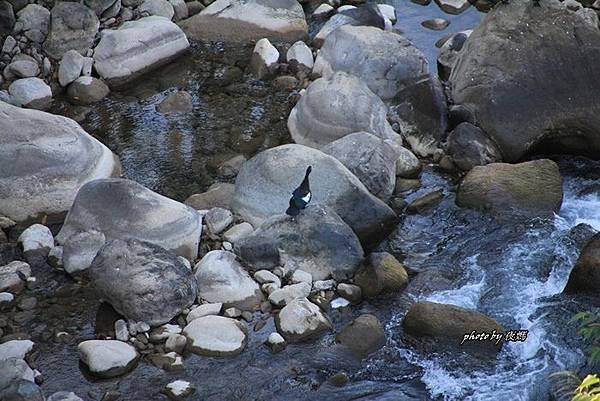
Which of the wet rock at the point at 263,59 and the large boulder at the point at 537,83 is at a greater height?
the large boulder at the point at 537,83

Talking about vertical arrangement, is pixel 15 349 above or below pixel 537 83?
below

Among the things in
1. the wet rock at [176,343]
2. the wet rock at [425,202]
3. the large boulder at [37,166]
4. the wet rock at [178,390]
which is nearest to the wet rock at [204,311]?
the wet rock at [176,343]

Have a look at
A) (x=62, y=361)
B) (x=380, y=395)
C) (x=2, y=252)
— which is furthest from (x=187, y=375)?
(x=2, y=252)

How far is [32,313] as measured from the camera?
762 centimetres

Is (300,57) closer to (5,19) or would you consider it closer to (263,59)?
(263,59)

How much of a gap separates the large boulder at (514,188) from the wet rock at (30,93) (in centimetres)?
528

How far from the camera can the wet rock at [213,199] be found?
29.4 feet

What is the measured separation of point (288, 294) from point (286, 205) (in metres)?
1.11

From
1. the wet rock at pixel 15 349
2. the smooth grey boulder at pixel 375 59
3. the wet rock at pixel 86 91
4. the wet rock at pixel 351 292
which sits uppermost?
the smooth grey boulder at pixel 375 59

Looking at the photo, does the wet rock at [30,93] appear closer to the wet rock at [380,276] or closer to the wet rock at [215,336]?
the wet rock at [215,336]

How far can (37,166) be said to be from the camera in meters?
8.74

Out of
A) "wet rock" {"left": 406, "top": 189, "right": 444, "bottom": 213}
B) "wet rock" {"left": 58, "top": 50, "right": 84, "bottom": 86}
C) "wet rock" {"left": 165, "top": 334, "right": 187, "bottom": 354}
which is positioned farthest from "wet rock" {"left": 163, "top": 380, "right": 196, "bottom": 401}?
"wet rock" {"left": 58, "top": 50, "right": 84, "bottom": 86}

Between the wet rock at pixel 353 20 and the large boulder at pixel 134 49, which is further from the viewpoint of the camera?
the wet rock at pixel 353 20

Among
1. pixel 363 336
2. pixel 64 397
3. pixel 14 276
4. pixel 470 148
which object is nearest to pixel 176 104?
pixel 470 148
